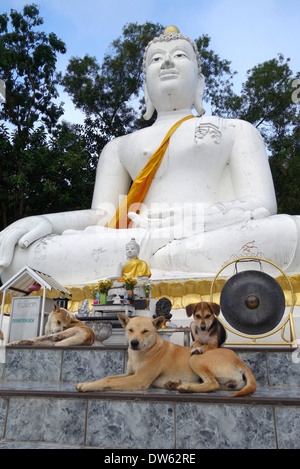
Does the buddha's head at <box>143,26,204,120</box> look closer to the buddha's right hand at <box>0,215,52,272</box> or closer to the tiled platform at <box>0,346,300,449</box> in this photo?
the buddha's right hand at <box>0,215,52,272</box>

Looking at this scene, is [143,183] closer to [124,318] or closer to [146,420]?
[124,318]

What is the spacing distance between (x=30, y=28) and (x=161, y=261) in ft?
24.5

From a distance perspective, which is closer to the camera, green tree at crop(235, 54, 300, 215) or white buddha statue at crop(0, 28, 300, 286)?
white buddha statue at crop(0, 28, 300, 286)

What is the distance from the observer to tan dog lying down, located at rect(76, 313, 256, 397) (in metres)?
2.29

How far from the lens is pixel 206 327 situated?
288 centimetres

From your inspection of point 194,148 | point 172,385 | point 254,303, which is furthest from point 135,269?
point 194,148

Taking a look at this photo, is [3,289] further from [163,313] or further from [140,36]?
[140,36]

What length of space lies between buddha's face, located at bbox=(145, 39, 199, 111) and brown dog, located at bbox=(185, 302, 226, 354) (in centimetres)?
554

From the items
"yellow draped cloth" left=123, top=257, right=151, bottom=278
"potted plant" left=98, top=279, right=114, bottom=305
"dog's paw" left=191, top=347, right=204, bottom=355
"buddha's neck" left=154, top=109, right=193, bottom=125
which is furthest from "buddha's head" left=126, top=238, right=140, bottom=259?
"buddha's neck" left=154, top=109, right=193, bottom=125

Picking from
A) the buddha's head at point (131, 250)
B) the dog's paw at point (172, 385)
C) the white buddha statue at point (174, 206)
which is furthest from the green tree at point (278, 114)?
the dog's paw at point (172, 385)

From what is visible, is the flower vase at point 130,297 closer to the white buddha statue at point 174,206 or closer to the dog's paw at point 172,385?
the white buddha statue at point 174,206

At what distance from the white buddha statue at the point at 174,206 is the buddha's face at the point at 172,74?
0.02 metres

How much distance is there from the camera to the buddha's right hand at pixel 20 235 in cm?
587

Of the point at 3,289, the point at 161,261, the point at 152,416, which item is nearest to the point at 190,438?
the point at 152,416
